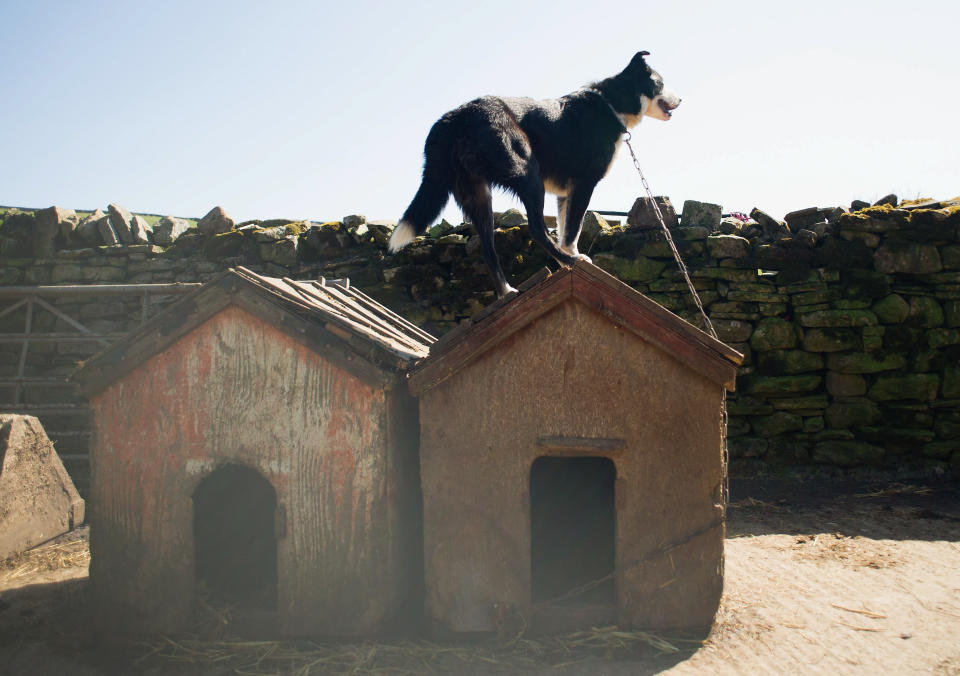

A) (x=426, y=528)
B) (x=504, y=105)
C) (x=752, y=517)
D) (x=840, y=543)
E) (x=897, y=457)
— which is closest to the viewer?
(x=426, y=528)

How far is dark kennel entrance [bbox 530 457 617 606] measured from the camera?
3.86 metres

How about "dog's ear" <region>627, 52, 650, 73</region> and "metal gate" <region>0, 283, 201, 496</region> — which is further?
"metal gate" <region>0, 283, 201, 496</region>

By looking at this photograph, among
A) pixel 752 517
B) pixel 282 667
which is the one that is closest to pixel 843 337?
pixel 752 517

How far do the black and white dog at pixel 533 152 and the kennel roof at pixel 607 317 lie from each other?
0.23 m

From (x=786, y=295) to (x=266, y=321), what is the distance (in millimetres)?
5574

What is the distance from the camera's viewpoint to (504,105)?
3801mm

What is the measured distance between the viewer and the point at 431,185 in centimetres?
385

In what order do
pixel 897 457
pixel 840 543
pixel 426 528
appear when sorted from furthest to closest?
pixel 897 457 → pixel 840 543 → pixel 426 528

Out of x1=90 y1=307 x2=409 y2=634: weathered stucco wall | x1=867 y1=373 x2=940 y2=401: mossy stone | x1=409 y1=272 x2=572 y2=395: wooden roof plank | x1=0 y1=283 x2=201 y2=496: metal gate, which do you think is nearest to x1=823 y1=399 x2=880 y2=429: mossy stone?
x1=867 y1=373 x2=940 y2=401: mossy stone

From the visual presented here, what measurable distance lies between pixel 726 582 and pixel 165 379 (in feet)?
11.3

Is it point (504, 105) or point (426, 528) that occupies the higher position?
point (504, 105)

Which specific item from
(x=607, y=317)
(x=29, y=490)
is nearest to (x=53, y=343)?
(x=29, y=490)

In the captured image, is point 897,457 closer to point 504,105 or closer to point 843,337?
→ point 843,337

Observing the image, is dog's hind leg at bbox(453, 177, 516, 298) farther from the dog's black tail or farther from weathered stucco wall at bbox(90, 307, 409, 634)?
weathered stucco wall at bbox(90, 307, 409, 634)
